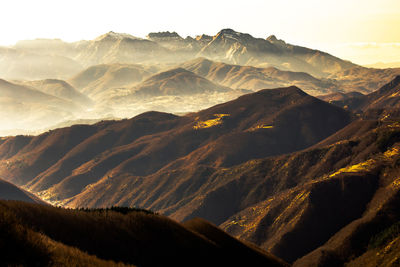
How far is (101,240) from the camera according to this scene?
96.2ft

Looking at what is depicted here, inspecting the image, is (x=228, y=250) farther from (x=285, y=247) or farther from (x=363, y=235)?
(x=285, y=247)

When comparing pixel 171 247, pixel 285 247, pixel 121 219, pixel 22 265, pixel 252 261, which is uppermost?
pixel 22 265

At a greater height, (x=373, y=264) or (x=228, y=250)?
(x=228, y=250)

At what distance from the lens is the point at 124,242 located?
3117 centimetres

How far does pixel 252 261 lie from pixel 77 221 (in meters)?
24.1

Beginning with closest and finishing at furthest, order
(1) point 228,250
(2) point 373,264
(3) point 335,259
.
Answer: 1. (1) point 228,250
2. (2) point 373,264
3. (3) point 335,259

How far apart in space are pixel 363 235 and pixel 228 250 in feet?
456

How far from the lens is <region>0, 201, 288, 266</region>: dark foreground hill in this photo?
15.4m

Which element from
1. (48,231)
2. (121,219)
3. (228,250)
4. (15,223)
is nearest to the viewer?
(15,223)

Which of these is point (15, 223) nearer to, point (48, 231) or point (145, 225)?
point (48, 231)

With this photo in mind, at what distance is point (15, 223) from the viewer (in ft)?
54.0

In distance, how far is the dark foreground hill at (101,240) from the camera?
15367 mm

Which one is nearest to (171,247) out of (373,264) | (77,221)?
(77,221)

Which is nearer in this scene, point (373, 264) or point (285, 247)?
point (373, 264)
